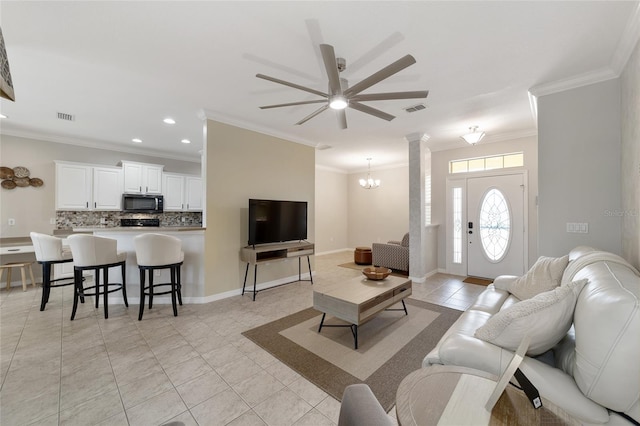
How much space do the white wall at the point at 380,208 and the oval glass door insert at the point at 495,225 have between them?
7.53 ft

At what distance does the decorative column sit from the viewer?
4.81m

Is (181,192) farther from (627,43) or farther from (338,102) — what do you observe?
(627,43)

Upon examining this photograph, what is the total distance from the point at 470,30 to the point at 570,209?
2306 mm

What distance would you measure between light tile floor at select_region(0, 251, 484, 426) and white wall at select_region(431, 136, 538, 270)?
233 cm

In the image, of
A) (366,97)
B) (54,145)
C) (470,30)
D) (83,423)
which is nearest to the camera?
(83,423)

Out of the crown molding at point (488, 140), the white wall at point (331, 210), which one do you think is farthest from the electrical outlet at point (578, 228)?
the white wall at point (331, 210)

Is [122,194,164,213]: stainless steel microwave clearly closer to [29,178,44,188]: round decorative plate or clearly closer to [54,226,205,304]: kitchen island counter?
[29,178,44,188]: round decorative plate

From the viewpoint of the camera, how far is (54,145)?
4.83 m

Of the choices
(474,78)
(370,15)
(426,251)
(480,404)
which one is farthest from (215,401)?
(426,251)

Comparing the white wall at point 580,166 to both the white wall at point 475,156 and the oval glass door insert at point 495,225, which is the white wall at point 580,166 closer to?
the white wall at point 475,156

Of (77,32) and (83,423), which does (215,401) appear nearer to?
(83,423)

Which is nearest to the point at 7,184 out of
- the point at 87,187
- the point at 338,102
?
the point at 87,187

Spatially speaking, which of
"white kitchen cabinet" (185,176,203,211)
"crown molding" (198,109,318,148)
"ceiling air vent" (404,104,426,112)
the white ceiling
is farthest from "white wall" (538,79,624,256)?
"white kitchen cabinet" (185,176,203,211)

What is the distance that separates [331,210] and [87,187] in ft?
19.5
